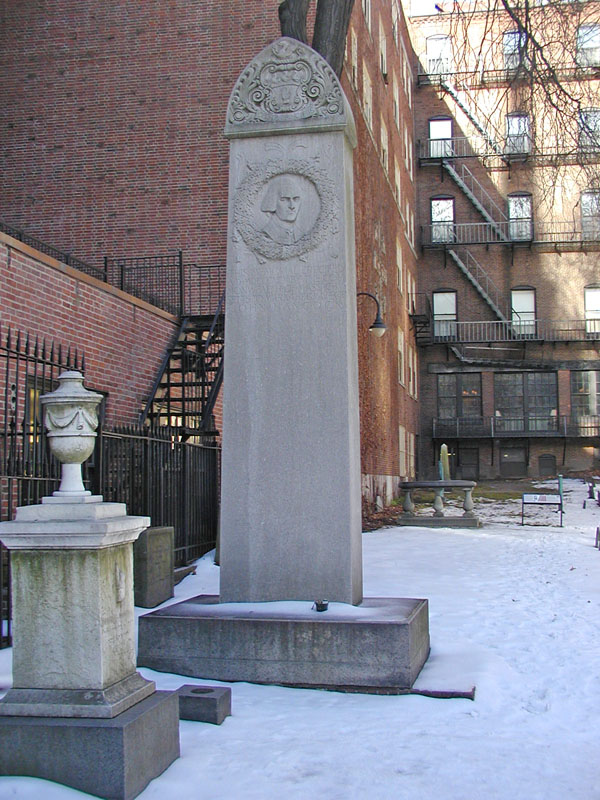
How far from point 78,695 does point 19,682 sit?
290mm

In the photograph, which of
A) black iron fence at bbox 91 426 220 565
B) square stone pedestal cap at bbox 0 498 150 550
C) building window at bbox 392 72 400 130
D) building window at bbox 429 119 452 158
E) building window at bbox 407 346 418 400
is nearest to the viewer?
square stone pedestal cap at bbox 0 498 150 550

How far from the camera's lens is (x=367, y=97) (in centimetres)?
2342

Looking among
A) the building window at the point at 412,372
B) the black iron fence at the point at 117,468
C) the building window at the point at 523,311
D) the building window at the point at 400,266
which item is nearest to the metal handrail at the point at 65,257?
the black iron fence at the point at 117,468

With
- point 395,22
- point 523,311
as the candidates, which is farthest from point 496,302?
point 395,22

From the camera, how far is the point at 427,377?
125 ft

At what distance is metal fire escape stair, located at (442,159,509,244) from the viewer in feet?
126

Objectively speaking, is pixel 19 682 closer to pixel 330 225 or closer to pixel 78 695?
pixel 78 695

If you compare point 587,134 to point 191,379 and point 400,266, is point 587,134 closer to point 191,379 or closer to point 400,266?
point 191,379

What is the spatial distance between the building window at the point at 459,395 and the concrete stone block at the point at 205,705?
34.0 meters

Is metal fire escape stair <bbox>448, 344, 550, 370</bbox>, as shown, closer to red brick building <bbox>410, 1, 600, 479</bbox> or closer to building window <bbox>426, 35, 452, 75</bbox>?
red brick building <bbox>410, 1, 600, 479</bbox>

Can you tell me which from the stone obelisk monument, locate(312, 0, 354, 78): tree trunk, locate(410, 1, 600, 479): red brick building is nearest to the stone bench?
locate(312, 0, 354, 78): tree trunk

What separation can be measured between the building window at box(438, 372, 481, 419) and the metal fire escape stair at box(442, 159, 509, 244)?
643 centimetres

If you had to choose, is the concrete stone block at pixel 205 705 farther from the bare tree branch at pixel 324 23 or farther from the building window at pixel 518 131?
the building window at pixel 518 131

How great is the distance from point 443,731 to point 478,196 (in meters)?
36.9
